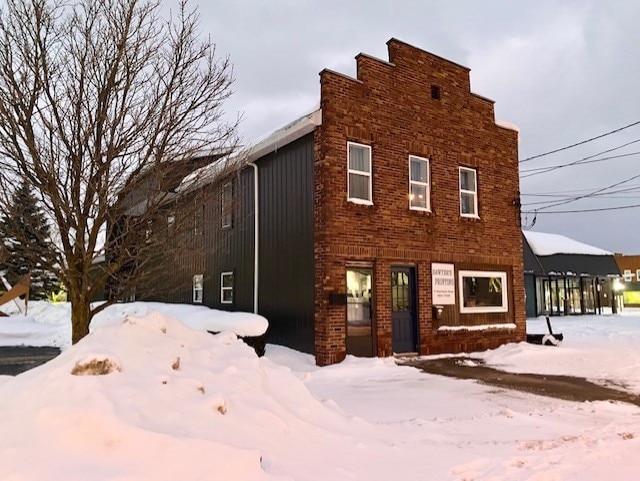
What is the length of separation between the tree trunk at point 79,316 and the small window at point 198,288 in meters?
11.0

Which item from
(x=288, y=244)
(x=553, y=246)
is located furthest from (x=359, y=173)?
(x=553, y=246)

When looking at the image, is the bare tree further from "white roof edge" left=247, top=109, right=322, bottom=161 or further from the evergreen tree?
"white roof edge" left=247, top=109, right=322, bottom=161

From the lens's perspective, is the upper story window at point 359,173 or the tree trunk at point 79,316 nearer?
the tree trunk at point 79,316

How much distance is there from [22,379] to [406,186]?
962 centimetres

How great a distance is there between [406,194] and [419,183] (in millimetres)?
677

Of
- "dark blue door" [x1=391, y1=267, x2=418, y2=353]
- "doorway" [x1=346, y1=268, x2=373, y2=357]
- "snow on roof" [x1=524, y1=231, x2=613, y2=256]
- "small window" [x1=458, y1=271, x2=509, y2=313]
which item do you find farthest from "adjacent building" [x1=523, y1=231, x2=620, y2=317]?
"doorway" [x1=346, y1=268, x2=373, y2=357]

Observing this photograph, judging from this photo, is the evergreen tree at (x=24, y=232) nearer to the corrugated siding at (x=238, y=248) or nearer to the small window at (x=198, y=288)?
the corrugated siding at (x=238, y=248)

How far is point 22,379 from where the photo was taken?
4.44 m

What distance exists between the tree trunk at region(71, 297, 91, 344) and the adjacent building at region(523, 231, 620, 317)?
26314mm

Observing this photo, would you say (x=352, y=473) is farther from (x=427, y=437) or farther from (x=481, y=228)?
(x=481, y=228)

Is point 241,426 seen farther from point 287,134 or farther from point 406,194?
point 406,194

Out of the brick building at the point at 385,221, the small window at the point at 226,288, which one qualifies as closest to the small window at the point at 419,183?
the brick building at the point at 385,221

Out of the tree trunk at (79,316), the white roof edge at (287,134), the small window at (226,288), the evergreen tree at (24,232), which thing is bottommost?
the tree trunk at (79,316)

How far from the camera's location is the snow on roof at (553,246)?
2992 cm
